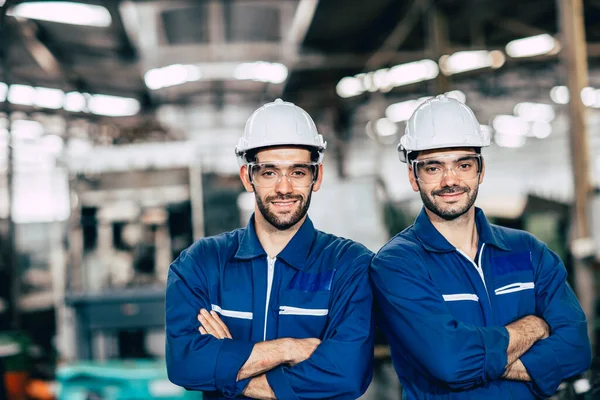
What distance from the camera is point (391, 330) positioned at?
7.29 ft

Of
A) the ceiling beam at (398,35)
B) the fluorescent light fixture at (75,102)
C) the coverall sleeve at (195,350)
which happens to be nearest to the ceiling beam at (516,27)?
the ceiling beam at (398,35)

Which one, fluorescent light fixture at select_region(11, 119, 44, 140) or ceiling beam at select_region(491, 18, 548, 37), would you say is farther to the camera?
fluorescent light fixture at select_region(11, 119, 44, 140)

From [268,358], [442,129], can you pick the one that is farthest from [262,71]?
[268,358]

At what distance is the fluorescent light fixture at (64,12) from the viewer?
28.7ft

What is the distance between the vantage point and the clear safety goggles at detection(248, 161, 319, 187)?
7.44ft

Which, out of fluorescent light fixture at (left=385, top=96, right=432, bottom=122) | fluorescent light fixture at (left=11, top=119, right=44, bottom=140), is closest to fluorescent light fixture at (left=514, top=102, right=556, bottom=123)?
fluorescent light fixture at (left=385, top=96, right=432, bottom=122)

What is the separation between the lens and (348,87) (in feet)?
56.5

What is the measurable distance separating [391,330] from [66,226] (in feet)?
19.4

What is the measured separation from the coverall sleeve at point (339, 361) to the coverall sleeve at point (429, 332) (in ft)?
0.35

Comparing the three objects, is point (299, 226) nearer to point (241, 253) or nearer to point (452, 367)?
point (241, 253)

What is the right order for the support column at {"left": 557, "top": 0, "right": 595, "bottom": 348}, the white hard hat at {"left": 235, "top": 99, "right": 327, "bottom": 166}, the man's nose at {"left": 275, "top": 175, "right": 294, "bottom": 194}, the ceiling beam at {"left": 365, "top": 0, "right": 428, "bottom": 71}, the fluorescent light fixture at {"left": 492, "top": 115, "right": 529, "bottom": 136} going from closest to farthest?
1. the man's nose at {"left": 275, "top": 175, "right": 294, "bottom": 194}
2. the white hard hat at {"left": 235, "top": 99, "right": 327, "bottom": 166}
3. the support column at {"left": 557, "top": 0, "right": 595, "bottom": 348}
4. the ceiling beam at {"left": 365, "top": 0, "right": 428, "bottom": 71}
5. the fluorescent light fixture at {"left": 492, "top": 115, "right": 529, "bottom": 136}

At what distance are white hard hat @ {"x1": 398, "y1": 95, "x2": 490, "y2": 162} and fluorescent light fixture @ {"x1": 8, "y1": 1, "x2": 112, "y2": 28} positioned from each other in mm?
7792

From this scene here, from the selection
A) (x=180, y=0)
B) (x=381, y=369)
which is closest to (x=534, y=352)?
(x=381, y=369)

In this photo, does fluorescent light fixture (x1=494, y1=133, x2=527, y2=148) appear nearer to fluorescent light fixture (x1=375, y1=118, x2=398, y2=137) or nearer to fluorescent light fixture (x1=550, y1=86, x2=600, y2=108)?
fluorescent light fixture (x1=550, y1=86, x2=600, y2=108)
